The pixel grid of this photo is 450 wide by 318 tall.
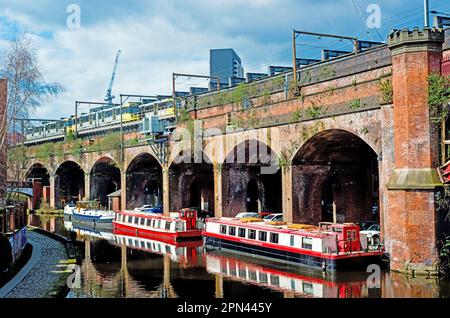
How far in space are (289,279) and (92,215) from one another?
2352 centimetres

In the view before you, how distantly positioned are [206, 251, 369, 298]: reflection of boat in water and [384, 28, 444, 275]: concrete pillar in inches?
79.8

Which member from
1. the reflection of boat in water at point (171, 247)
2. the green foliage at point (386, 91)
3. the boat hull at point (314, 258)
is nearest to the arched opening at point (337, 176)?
the boat hull at point (314, 258)

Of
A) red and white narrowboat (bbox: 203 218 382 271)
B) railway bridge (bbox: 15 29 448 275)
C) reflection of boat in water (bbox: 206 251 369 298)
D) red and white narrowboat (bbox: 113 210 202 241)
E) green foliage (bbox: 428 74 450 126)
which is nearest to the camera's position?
reflection of boat in water (bbox: 206 251 369 298)

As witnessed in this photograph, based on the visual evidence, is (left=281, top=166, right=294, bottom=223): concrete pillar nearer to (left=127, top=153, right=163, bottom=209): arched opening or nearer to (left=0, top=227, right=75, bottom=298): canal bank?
(left=0, top=227, right=75, bottom=298): canal bank

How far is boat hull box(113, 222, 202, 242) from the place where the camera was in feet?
95.3

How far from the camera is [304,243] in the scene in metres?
21.0

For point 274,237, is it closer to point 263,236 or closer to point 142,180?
point 263,236

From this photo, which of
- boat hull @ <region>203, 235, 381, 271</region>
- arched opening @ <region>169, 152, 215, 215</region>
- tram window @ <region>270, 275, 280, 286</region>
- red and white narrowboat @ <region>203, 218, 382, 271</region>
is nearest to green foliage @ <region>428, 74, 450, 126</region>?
red and white narrowboat @ <region>203, 218, 382, 271</region>

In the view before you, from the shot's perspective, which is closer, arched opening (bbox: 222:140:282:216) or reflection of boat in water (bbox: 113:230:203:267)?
reflection of boat in water (bbox: 113:230:203:267)

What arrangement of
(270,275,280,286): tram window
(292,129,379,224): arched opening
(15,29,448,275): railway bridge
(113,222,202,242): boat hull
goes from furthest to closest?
1. (113,222,202,242): boat hull
2. (292,129,379,224): arched opening
3. (270,275,280,286): tram window
4. (15,29,448,275): railway bridge


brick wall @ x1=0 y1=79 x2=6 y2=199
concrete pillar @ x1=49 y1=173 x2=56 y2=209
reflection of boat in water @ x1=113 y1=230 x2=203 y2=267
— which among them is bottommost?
reflection of boat in water @ x1=113 y1=230 x2=203 y2=267
